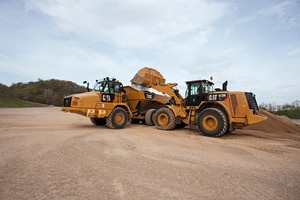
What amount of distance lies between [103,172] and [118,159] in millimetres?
889

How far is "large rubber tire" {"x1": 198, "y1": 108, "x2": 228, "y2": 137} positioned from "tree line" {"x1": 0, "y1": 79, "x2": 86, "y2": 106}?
5133 centimetres

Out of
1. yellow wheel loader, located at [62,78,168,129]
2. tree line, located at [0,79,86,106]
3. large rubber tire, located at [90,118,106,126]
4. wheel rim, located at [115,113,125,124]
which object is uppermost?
tree line, located at [0,79,86,106]

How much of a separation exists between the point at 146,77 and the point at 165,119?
281 centimetres

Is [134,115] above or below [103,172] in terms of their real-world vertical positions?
above

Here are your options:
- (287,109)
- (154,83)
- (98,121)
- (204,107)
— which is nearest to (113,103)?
(98,121)

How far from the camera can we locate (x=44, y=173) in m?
3.70

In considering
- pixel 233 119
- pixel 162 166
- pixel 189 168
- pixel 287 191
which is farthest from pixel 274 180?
pixel 233 119

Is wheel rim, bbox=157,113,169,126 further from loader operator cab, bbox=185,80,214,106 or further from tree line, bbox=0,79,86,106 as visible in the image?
tree line, bbox=0,79,86,106

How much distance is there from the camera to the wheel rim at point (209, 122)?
8907mm

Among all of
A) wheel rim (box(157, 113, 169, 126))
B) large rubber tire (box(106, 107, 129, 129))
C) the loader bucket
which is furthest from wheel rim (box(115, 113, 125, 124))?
the loader bucket

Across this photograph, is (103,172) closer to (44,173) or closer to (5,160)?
(44,173)

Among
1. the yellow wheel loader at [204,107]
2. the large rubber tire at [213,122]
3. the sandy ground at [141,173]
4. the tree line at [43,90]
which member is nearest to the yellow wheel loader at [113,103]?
the yellow wheel loader at [204,107]

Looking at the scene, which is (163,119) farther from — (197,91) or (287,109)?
(287,109)

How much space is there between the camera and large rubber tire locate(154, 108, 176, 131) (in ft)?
34.4
